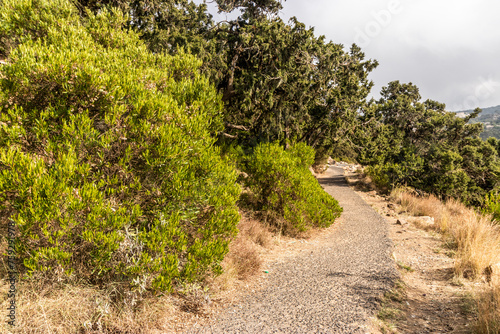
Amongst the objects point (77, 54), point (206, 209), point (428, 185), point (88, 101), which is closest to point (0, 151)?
point (88, 101)

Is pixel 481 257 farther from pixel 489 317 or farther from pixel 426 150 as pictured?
pixel 426 150

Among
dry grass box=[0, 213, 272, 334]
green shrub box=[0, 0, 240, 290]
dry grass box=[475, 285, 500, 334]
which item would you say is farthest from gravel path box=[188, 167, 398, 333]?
dry grass box=[475, 285, 500, 334]

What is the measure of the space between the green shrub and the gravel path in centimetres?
98

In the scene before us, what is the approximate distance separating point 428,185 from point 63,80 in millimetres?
17213

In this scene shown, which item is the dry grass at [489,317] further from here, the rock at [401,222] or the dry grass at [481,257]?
the rock at [401,222]

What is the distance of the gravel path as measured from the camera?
11.9 feet

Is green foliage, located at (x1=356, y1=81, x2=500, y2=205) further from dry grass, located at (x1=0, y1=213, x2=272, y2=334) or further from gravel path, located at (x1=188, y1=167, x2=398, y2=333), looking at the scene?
dry grass, located at (x1=0, y1=213, x2=272, y2=334)

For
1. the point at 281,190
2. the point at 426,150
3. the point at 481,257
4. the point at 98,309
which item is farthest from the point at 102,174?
the point at 426,150

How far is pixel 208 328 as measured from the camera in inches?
141

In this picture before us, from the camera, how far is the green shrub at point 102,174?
119 inches

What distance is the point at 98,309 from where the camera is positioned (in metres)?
3.14

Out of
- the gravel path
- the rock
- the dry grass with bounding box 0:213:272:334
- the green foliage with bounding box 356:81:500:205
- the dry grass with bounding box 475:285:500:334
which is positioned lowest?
the dry grass with bounding box 0:213:272:334

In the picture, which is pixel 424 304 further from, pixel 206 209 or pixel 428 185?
pixel 428 185

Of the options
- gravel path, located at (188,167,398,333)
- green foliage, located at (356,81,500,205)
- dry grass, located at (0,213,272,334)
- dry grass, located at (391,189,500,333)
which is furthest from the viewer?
green foliage, located at (356,81,500,205)
